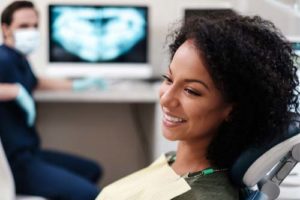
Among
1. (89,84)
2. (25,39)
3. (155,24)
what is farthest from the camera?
(155,24)

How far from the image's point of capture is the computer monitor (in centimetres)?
265

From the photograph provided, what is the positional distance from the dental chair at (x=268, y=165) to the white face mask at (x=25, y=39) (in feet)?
4.75

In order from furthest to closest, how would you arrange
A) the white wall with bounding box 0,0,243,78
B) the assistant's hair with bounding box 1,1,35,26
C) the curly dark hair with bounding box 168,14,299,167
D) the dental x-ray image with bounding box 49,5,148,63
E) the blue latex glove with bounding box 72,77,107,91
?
the white wall with bounding box 0,0,243,78
the dental x-ray image with bounding box 49,5,148,63
the blue latex glove with bounding box 72,77,107,91
the assistant's hair with bounding box 1,1,35,26
the curly dark hair with bounding box 168,14,299,167

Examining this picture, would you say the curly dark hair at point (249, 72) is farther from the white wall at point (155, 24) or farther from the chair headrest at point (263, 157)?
the white wall at point (155, 24)

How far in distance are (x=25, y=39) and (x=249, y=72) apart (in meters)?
1.51

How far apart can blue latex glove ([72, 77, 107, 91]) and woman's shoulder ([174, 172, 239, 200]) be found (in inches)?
58.7

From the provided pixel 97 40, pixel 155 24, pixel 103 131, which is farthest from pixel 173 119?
pixel 103 131

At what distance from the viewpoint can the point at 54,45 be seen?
2.67 metres

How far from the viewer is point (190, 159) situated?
3.81ft

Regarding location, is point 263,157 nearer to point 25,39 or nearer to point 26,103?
point 26,103

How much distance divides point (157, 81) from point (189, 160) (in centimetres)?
159

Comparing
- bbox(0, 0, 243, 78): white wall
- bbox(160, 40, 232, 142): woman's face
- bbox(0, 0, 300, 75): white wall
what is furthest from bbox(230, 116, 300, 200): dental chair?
bbox(0, 0, 243, 78): white wall

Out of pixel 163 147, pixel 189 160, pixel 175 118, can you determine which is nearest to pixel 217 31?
pixel 175 118

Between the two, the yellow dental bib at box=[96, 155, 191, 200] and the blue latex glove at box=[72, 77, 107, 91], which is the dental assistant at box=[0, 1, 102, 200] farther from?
the yellow dental bib at box=[96, 155, 191, 200]
